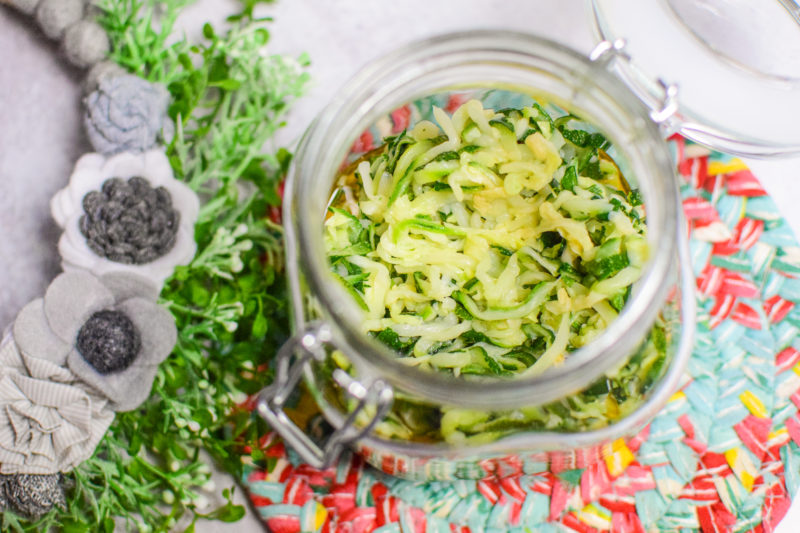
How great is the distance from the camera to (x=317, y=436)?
0.51m

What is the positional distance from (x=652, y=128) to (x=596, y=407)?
0.18 m

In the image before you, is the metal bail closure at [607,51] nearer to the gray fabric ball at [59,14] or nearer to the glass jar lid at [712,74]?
the glass jar lid at [712,74]

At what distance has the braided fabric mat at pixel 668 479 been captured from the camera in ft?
1.83

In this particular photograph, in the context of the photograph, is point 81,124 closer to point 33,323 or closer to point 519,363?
point 33,323

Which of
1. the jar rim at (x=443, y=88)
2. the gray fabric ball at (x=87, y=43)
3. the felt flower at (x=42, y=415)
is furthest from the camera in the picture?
the gray fabric ball at (x=87, y=43)

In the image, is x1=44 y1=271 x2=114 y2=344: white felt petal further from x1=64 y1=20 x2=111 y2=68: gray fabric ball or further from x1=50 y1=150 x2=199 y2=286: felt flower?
x1=64 y1=20 x2=111 y2=68: gray fabric ball

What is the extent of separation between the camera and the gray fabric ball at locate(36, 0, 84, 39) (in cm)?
65

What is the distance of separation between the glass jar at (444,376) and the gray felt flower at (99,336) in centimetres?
13

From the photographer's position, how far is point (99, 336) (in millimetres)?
521

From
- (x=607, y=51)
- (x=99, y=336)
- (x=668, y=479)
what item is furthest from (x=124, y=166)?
(x=668, y=479)

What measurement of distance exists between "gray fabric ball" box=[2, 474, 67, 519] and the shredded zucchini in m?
0.27

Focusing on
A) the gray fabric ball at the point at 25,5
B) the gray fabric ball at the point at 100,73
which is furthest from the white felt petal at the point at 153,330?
the gray fabric ball at the point at 25,5

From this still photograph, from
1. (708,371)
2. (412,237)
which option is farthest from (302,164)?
(708,371)

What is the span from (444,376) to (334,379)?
0.09m
